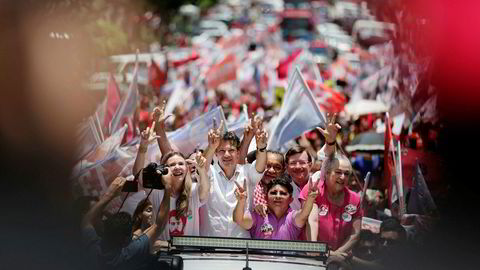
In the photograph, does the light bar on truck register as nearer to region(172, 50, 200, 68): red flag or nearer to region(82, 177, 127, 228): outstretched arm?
region(82, 177, 127, 228): outstretched arm

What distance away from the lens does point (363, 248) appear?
578 cm

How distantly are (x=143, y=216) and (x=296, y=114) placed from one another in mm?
2628

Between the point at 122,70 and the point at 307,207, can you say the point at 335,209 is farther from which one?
the point at 122,70

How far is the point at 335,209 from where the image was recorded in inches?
245

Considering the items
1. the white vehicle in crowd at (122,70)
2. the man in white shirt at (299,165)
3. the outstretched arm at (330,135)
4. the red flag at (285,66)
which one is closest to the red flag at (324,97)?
the white vehicle in crowd at (122,70)

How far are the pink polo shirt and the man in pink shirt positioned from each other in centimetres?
15

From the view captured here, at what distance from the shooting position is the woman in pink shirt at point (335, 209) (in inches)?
240

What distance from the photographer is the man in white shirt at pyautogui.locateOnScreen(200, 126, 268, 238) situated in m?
6.18

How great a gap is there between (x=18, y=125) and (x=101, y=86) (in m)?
4.65

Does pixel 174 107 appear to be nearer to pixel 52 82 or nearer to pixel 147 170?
pixel 52 82

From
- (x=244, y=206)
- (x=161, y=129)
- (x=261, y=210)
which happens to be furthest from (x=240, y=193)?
(x=161, y=129)

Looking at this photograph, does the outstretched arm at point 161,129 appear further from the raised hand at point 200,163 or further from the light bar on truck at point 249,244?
the light bar on truck at point 249,244

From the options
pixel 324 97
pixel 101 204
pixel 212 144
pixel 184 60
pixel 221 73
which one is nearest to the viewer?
pixel 101 204

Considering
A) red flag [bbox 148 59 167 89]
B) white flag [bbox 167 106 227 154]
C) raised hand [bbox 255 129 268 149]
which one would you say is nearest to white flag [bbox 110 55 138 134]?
white flag [bbox 167 106 227 154]
